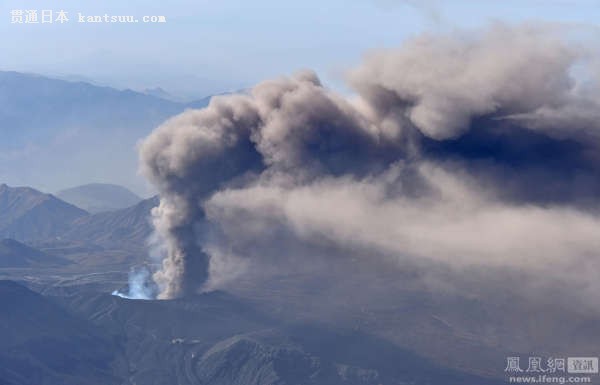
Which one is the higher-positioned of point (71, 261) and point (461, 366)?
point (71, 261)

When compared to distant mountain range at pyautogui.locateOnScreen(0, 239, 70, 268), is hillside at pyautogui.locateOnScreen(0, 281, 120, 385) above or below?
below

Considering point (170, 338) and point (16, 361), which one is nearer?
point (16, 361)

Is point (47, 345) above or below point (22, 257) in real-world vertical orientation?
below

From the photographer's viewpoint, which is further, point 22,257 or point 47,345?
point 22,257

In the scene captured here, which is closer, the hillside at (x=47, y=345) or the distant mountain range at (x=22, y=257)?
the hillside at (x=47, y=345)

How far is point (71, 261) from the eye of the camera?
561 ft

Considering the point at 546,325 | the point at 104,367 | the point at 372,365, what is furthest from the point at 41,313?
the point at 546,325

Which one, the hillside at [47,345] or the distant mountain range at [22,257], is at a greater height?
the distant mountain range at [22,257]

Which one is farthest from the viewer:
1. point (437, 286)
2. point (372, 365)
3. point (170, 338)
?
point (437, 286)

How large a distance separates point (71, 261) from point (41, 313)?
6076 centimetres

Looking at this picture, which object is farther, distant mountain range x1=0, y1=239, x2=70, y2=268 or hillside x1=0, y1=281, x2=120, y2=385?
distant mountain range x1=0, y1=239, x2=70, y2=268

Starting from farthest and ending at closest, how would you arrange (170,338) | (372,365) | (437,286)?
1. (437,286)
2. (170,338)
3. (372,365)

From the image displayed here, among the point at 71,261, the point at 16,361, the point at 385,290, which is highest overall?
the point at 71,261

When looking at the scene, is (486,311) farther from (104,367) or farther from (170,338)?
(104,367)
